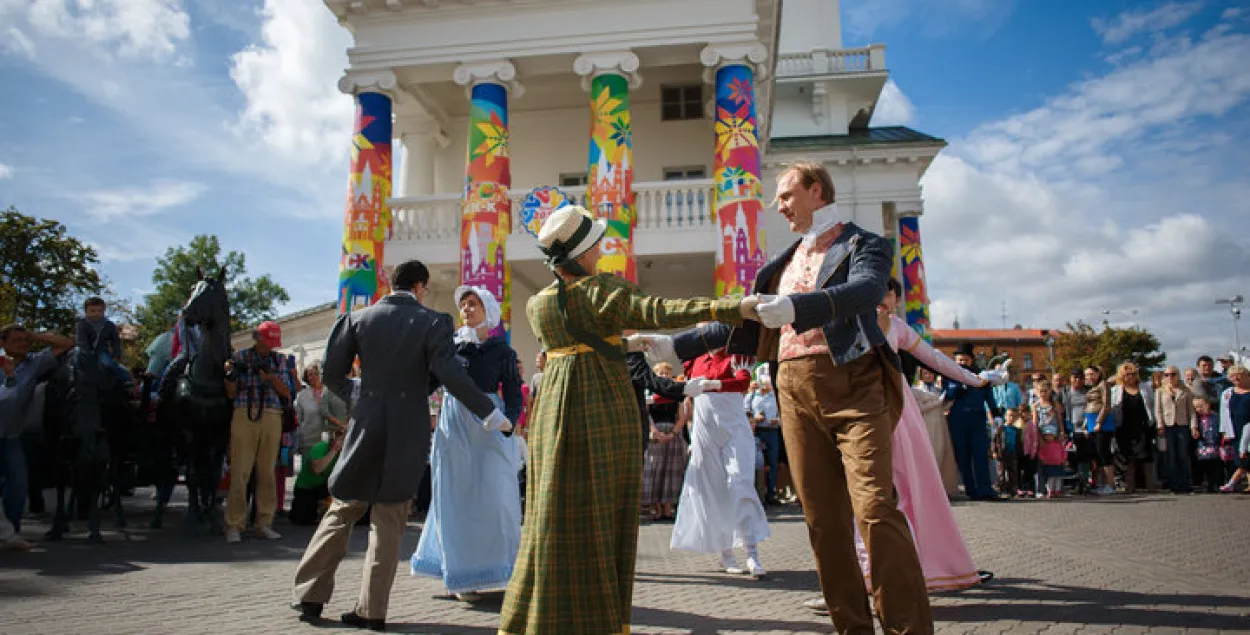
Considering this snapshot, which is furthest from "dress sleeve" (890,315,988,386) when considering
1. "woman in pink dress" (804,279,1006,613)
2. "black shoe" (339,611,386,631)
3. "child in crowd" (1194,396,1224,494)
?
"child in crowd" (1194,396,1224,494)

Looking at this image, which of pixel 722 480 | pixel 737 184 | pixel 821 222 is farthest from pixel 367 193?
pixel 821 222

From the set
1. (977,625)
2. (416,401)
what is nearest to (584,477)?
(416,401)

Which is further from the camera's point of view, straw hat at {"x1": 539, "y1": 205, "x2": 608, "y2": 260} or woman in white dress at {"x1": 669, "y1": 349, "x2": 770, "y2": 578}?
woman in white dress at {"x1": 669, "y1": 349, "x2": 770, "y2": 578}

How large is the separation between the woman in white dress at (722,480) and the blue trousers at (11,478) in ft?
20.2

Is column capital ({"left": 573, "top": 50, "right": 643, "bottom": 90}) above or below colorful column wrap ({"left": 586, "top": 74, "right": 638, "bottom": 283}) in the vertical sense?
above

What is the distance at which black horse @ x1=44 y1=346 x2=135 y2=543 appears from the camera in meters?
7.84

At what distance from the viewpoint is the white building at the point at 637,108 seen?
18.3 meters

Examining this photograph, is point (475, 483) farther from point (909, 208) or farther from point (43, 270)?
point (43, 270)

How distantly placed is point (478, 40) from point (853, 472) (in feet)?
57.1

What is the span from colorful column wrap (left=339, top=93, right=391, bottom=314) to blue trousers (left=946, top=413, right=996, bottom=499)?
12.2 meters

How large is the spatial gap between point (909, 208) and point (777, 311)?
879 inches

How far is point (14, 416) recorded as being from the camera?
747cm

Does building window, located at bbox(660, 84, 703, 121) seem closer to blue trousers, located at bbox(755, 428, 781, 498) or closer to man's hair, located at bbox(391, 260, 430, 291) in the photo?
blue trousers, located at bbox(755, 428, 781, 498)

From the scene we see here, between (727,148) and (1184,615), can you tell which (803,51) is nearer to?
(727,148)
